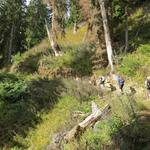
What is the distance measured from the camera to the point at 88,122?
15289 mm

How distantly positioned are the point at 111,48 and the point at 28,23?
82.0 ft

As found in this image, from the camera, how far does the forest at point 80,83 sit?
47.7 ft

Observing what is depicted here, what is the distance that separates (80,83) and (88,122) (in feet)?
18.5

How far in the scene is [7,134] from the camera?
17172mm

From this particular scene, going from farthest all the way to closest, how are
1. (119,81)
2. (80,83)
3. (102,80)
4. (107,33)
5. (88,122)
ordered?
(107,33) → (102,80) → (119,81) → (80,83) → (88,122)

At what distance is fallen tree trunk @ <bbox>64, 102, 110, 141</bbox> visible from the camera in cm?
1461

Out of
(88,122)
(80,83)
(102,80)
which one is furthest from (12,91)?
(102,80)

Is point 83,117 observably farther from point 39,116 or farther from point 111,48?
point 111,48

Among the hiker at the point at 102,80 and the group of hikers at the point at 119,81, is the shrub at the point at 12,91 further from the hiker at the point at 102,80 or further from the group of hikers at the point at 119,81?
the hiker at the point at 102,80

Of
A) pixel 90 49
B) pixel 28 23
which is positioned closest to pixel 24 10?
pixel 28 23

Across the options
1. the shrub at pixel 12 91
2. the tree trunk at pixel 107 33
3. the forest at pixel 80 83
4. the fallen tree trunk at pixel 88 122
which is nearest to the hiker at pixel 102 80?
the forest at pixel 80 83

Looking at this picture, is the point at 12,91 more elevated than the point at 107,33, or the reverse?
the point at 107,33

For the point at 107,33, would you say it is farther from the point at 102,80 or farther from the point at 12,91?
the point at 12,91

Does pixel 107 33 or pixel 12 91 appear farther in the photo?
pixel 107 33
